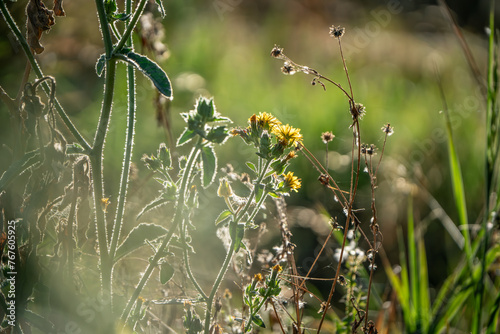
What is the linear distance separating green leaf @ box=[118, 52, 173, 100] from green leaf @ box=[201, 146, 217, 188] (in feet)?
0.35

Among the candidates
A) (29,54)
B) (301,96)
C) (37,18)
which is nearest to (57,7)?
(37,18)

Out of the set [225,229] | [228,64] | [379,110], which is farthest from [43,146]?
[228,64]

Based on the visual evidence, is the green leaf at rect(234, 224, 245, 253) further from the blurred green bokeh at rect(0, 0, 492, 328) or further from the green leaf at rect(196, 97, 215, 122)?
the blurred green bokeh at rect(0, 0, 492, 328)

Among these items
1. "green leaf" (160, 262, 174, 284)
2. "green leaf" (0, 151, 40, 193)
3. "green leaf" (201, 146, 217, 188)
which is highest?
"green leaf" (201, 146, 217, 188)

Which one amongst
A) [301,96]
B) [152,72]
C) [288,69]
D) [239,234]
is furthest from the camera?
[301,96]

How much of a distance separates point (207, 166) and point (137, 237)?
8.1 inches

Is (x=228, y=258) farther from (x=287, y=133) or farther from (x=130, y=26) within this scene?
(x=130, y=26)

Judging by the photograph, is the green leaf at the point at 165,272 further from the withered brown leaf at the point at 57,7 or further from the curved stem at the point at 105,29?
the withered brown leaf at the point at 57,7

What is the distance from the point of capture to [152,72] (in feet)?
2.68

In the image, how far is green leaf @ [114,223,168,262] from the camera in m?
0.96

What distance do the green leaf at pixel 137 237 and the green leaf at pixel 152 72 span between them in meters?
0.27

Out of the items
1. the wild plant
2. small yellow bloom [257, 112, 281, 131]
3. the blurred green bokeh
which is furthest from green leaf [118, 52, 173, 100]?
the blurred green bokeh

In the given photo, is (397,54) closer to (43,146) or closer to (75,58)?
(75,58)

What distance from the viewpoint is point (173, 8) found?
5281 millimetres
